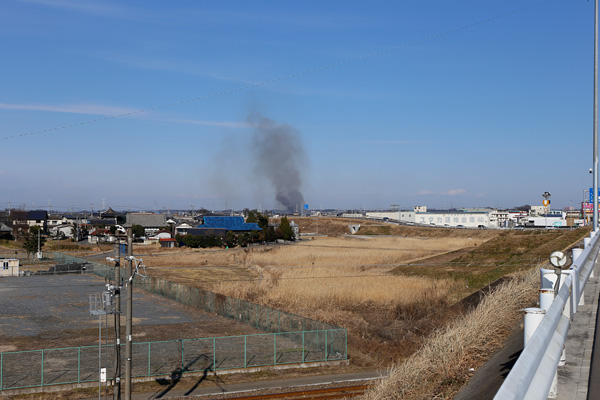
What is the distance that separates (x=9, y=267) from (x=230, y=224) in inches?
2219

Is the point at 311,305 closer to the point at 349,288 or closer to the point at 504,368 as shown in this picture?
the point at 349,288

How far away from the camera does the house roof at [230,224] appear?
11019cm

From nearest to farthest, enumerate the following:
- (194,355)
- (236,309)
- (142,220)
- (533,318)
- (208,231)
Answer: (533,318) < (142,220) < (194,355) < (236,309) < (208,231)

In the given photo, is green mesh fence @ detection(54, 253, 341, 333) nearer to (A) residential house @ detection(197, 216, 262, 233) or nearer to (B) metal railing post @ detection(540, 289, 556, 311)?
(B) metal railing post @ detection(540, 289, 556, 311)

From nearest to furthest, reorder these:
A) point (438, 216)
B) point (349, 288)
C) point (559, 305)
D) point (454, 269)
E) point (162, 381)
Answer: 1. point (559, 305)
2. point (162, 381)
3. point (349, 288)
4. point (454, 269)
5. point (438, 216)

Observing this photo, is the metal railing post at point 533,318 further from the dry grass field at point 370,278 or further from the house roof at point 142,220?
the dry grass field at point 370,278

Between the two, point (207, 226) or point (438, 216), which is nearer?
point (207, 226)

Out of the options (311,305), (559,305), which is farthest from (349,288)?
(559,305)

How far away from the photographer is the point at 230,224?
114938mm

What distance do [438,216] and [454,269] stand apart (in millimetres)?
104349

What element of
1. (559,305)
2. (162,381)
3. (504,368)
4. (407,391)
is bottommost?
(162,381)

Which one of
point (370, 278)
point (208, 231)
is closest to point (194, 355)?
point (370, 278)

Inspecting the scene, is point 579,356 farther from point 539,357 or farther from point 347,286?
point 347,286

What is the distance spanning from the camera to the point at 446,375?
29.2 ft
